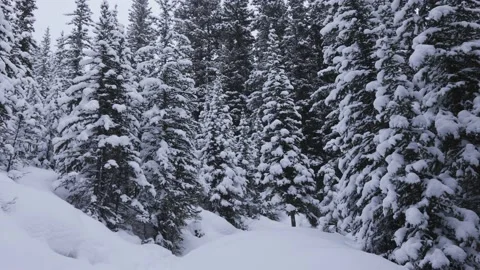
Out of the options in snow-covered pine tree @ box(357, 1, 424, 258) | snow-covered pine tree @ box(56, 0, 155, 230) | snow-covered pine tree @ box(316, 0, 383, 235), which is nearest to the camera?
snow-covered pine tree @ box(357, 1, 424, 258)

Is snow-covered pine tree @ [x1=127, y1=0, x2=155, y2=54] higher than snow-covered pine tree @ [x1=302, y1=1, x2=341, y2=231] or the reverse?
higher

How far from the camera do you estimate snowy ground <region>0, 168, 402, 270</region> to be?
26.8 ft

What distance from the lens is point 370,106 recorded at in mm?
16109

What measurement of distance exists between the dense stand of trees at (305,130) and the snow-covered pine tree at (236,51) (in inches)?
318

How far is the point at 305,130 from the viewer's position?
32.6 metres

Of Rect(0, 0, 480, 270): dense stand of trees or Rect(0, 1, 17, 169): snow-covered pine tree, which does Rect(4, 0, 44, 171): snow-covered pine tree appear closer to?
Rect(0, 0, 480, 270): dense stand of trees

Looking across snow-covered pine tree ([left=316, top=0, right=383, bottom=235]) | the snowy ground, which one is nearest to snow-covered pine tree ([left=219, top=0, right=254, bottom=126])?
snow-covered pine tree ([left=316, top=0, right=383, bottom=235])

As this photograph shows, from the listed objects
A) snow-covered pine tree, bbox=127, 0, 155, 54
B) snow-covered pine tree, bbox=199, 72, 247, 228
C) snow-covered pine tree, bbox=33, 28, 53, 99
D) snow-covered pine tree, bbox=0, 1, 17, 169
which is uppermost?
snow-covered pine tree, bbox=127, 0, 155, 54

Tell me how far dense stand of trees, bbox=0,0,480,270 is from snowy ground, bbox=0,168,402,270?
14.5 feet

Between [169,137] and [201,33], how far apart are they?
1206 inches

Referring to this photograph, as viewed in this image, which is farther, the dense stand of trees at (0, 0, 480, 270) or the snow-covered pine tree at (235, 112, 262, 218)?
the snow-covered pine tree at (235, 112, 262, 218)

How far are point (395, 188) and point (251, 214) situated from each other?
23701 mm

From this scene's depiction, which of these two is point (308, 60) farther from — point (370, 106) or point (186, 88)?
point (370, 106)

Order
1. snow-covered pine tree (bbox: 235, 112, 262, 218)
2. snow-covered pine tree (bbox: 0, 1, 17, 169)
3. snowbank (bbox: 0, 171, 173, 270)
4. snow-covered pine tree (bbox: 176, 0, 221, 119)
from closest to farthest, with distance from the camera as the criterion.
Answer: snowbank (bbox: 0, 171, 173, 270), snow-covered pine tree (bbox: 0, 1, 17, 169), snow-covered pine tree (bbox: 235, 112, 262, 218), snow-covered pine tree (bbox: 176, 0, 221, 119)
